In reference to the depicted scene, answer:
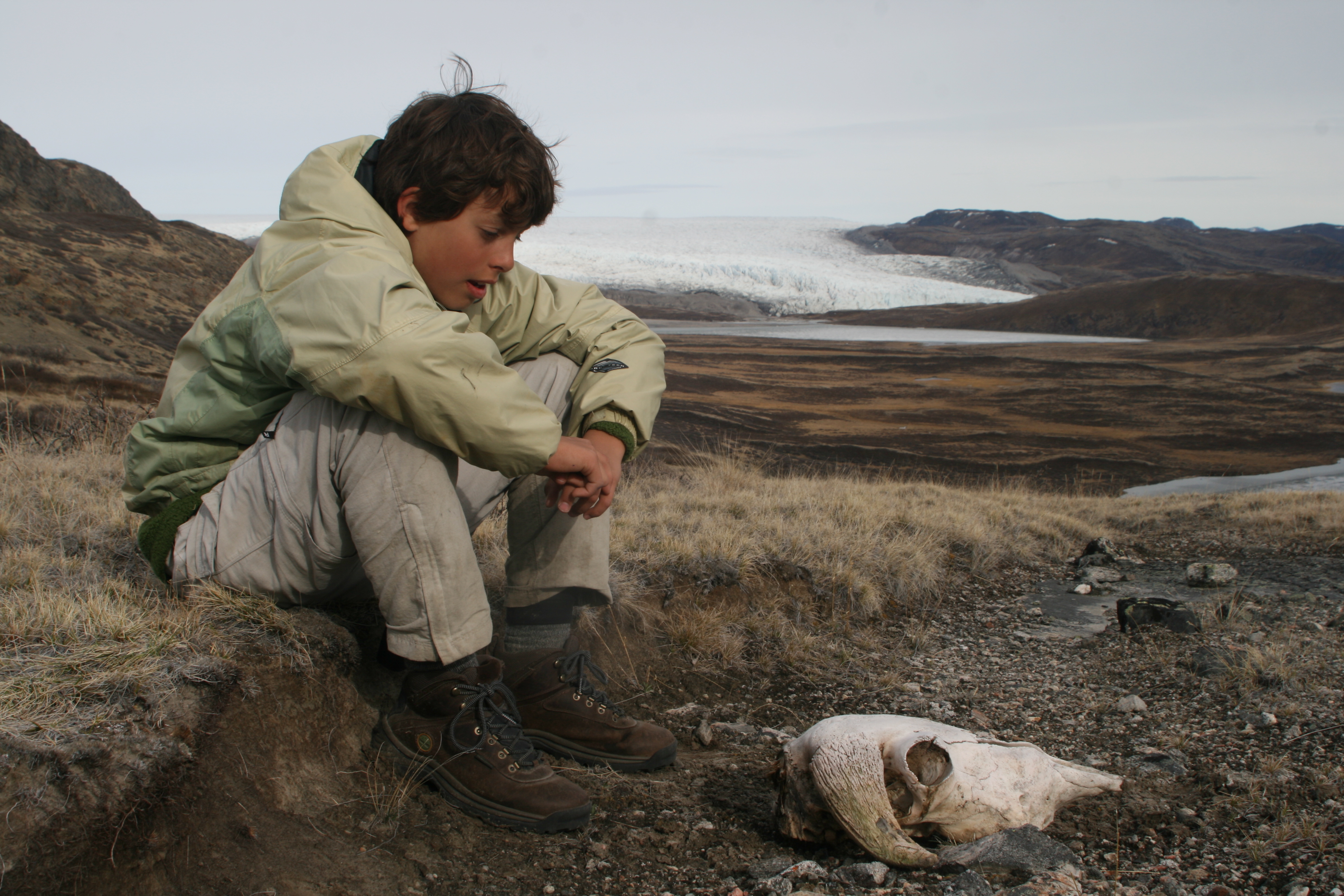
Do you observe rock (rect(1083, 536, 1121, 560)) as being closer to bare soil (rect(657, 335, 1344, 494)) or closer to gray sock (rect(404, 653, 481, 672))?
bare soil (rect(657, 335, 1344, 494))

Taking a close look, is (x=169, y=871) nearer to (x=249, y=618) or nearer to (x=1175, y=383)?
(x=249, y=618)

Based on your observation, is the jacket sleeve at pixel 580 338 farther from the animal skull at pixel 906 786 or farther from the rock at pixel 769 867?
the rock at pixel 769 867

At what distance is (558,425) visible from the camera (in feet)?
5.67

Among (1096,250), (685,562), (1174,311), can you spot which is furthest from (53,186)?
(1096,250)

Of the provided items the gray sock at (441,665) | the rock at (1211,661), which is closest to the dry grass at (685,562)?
the rock at (1211,661)

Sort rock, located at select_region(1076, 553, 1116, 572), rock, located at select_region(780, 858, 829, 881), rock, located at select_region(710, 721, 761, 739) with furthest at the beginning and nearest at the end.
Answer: rock, located at select_region(1076, 553, 1116, 572), rock, located at select_region(710, 721, 761, 739), rock, located at select_region(780, 858, 829, 881)

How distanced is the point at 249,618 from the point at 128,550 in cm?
91

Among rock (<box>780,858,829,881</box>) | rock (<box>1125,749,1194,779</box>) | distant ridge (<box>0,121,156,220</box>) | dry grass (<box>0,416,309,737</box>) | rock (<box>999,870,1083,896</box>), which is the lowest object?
rock (<box>1125,749,1194,779</box>)

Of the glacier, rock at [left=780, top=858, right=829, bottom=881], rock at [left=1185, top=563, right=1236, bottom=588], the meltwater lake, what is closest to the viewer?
rock at [left=780, top=858, right=829, bottom=881]

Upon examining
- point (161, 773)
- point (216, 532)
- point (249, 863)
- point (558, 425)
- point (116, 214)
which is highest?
point (116, 214)

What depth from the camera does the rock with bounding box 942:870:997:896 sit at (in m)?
1.49

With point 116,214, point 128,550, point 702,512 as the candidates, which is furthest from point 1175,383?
point 128,550

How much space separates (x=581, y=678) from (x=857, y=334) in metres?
30.7

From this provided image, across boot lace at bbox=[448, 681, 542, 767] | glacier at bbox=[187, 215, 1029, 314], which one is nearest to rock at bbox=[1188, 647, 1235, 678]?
boot lace at bbox=[448, 681, 542, 767]
